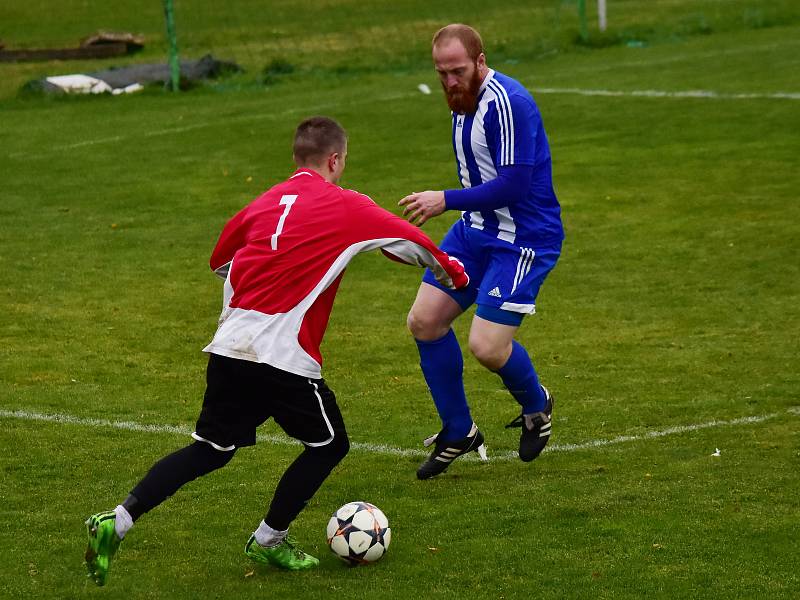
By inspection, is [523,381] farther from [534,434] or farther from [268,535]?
[268,535]

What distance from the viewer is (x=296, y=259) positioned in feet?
18.0

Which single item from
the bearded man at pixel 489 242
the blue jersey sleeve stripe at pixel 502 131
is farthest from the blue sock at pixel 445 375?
the blue jersey sleeve stripe at pixel 502 131

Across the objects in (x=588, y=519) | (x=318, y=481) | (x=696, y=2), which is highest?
(x=318, y=481)

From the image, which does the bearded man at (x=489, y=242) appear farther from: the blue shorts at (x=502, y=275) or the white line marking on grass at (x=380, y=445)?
the white line marking on grass at (x=380, y=445)

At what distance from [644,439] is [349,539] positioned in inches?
89.5

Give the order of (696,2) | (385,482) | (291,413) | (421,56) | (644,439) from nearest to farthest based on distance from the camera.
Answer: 1. (291,413)
2. (385,482)
3. (644,439)
4. (421,56)
5. (696,2)

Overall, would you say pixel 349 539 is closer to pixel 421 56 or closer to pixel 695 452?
pixel 695 452

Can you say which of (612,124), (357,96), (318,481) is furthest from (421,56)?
(318,481)

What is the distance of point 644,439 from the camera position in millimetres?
7387

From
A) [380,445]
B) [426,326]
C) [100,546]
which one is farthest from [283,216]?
[380,445]

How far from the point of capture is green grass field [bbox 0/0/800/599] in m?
5.79

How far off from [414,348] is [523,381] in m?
2.62

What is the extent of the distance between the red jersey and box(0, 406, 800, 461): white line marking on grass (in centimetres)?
195

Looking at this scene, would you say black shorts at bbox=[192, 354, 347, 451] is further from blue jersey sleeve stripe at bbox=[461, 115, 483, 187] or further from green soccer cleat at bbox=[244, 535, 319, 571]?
blue jersey sleeve stripe at bbox=[461, 115, 483, 187]
